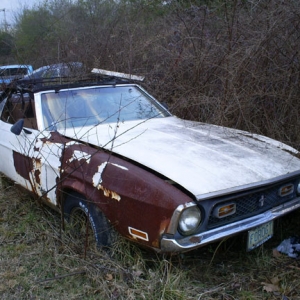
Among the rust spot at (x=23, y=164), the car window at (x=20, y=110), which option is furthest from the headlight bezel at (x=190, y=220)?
the car window at (x=20, y=110)

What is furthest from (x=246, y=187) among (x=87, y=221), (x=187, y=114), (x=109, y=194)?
(x=187, y=114)

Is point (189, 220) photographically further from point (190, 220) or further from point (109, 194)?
point (109, 194)

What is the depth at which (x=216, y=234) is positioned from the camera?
2.62m

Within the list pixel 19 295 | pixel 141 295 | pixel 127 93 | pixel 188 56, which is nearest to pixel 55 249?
pixel 19 295

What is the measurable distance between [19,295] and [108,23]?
877cm

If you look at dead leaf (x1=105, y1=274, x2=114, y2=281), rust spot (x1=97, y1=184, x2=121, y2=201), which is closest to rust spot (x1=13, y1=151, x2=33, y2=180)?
rust spot (x1=97, y1=184, x2=121, y2=201)

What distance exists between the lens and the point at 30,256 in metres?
3.23

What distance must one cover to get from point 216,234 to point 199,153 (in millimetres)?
727

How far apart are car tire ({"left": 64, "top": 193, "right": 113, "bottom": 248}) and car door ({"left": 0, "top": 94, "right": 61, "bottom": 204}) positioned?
203mm

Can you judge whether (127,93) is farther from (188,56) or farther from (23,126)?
A: (188,56)

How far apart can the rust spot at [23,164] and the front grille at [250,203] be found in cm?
190

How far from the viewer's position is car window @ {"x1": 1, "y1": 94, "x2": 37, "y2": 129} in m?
3.95

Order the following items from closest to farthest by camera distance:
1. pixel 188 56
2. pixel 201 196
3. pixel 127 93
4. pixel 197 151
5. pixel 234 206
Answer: pixel 201 196 → pixel 234 206 → pixel 197 151 → pixel 127 93 → pixel 188 56

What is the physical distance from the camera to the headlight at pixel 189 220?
252 cm
